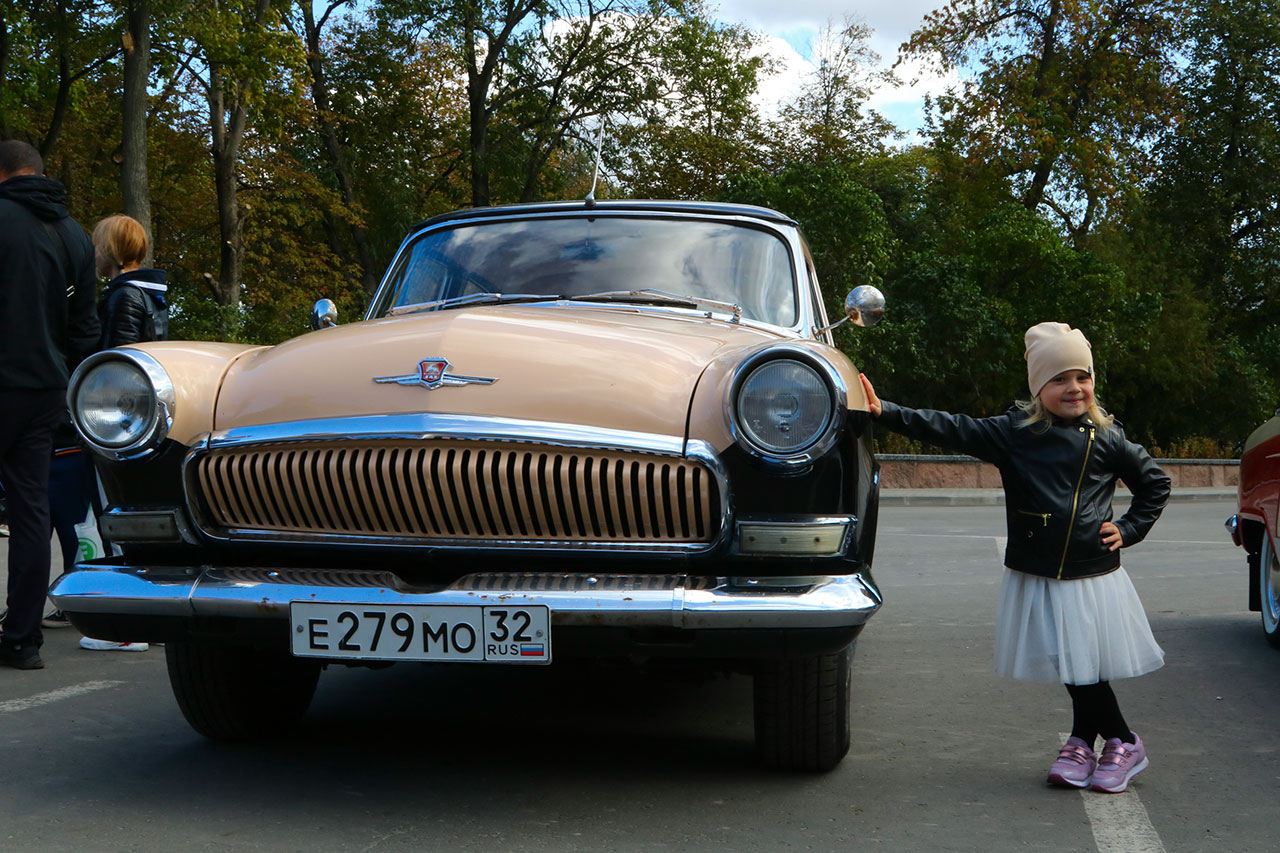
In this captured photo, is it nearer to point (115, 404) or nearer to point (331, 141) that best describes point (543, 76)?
point (331, 141)

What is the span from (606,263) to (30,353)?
2.27 meters

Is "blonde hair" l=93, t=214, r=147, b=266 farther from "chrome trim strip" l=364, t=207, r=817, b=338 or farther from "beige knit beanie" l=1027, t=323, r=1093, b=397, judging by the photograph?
"beige knit beanie" l=1027, t=323, r=1093, b=397

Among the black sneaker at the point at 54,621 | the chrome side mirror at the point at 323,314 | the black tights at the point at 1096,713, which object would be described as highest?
the chrome side mirror at the point at 323,314

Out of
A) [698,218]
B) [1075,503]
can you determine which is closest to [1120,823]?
[1075,503]

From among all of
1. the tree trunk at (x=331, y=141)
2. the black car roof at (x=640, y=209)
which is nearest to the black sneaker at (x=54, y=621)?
the black car roof at (x=640, y=209)

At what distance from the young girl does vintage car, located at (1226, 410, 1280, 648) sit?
2.37 meters

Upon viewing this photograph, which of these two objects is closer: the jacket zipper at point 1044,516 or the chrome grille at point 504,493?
the chrome grille at point 504,493

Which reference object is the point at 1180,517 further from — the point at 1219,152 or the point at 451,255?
the point at 1219,152

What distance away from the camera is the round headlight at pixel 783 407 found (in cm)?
355

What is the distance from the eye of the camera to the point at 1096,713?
4.08m

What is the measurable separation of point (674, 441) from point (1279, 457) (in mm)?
3859

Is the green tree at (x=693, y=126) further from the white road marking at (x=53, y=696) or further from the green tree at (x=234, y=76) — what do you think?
the white road marking at (x=53, y=696)

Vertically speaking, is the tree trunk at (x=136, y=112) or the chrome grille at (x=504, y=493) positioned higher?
the tree trunk at (x=136, y=112)

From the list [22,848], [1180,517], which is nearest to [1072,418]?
[22,848]
